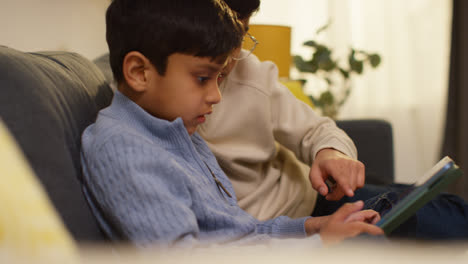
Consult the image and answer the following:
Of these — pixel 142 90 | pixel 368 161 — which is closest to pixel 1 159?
pixel 142 90

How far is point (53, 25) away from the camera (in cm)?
134

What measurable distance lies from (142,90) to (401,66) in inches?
97.8

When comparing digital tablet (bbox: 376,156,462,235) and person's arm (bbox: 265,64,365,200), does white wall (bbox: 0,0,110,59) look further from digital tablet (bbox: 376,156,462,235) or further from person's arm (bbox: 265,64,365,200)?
digital tablet (bbox: 376,156,462,235)

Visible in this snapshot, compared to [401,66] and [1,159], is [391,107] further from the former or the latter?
[1,159]

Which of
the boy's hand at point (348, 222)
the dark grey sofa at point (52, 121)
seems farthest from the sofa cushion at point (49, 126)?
the boy's hand at point (348, 222)

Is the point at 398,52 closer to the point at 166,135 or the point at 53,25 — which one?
the point at 53,25

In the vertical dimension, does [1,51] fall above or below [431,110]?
above

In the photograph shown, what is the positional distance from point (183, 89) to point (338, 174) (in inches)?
14.0

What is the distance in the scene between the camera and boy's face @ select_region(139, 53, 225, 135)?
2.13 feet

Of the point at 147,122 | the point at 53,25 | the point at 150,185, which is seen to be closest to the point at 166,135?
the point at 147,122

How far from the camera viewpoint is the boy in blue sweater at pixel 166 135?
0.53 m

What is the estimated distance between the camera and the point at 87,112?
27.8 inches

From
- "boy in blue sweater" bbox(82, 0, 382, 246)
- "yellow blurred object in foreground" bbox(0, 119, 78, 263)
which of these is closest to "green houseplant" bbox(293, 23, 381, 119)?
"boy in blue sweater" bbox(82, 0, 382, 246)

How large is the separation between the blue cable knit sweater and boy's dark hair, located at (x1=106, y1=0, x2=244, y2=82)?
95 millimetres
